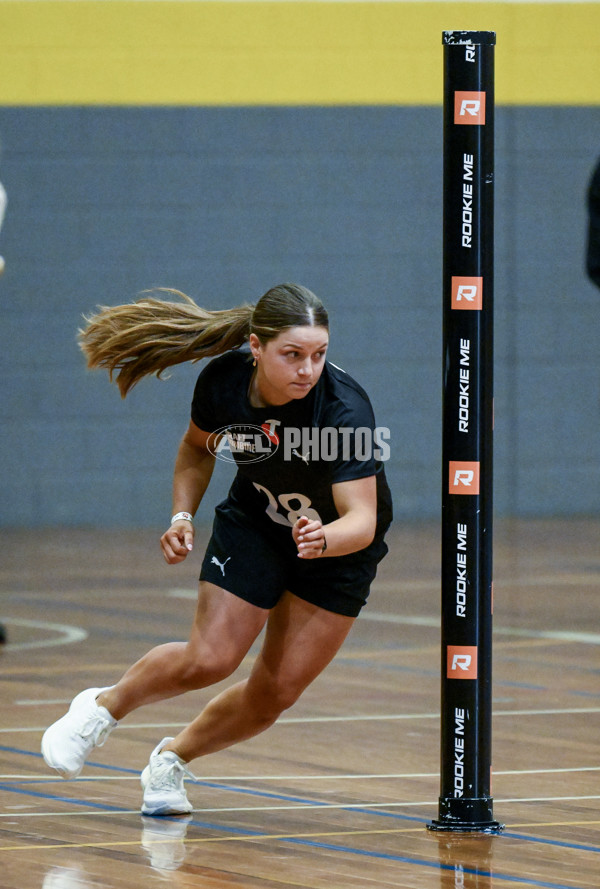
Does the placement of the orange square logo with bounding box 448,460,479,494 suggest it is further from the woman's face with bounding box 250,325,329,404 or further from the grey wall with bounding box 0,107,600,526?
the grey wall with bounding box 0,107,600,526

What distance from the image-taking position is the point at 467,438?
3.92 metres

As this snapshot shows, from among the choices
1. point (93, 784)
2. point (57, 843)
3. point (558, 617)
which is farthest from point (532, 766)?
point (558, 617)

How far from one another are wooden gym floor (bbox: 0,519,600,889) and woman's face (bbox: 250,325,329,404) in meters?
1.11

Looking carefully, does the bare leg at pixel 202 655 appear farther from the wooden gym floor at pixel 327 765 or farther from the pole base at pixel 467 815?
the pole base at pixel 467 815

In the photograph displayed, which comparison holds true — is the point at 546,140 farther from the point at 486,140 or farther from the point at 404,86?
the point at 486,140

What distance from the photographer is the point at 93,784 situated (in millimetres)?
4590

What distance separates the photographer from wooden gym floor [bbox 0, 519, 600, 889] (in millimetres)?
3623

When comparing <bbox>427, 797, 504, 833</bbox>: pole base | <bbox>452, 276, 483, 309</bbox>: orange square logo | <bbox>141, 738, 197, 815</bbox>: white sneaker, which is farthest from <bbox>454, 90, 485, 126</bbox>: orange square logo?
<bbox>141, 738, 197, 815</bbox>: white sneaker

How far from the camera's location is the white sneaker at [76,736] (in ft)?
13.2

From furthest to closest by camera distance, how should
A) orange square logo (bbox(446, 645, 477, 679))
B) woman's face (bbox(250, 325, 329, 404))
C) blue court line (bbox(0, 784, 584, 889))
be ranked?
orange square logo (bbox(446, 645, 477, 679)), woman's face (bbox(250, 325, 329, 404)), blue court line (bbox(0, 784, 584, 889))

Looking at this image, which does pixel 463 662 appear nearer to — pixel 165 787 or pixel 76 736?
pixel 165 787

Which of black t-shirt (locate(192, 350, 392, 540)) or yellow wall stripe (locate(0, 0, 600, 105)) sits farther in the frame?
yellow wall stripe (locate(0, 0, 600, 105))

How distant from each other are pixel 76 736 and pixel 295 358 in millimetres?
1117

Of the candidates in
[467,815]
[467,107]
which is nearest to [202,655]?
[467,815]
